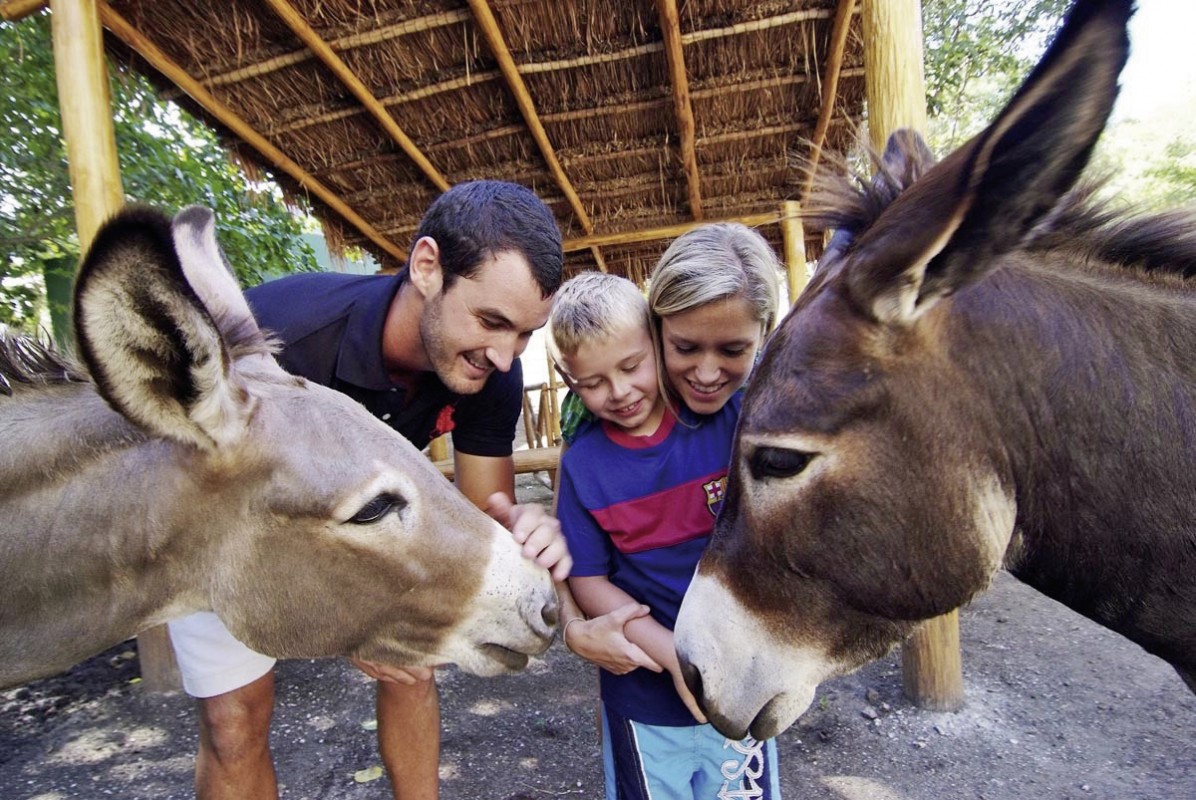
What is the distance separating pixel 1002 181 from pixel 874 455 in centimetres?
50

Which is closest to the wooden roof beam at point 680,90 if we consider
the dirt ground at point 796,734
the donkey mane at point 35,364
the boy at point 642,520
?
the boy at point 642,520

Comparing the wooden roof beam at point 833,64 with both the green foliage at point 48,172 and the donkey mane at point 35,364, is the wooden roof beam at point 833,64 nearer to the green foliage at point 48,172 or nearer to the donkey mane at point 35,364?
the donkey mane at point 35,364

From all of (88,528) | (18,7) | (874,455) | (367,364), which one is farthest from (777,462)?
(18,7)

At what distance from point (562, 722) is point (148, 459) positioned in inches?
113

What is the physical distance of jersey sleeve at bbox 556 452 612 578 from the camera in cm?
194

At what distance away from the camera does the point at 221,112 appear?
4.44 metres

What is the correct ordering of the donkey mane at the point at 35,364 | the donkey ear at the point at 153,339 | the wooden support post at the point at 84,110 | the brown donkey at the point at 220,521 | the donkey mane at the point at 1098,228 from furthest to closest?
the wooden support post at the point at 84,110
the donkey mane at the point at 35,364
the brown donkey at the point at 220,521
the donkey mane at the point at 1098,228
the donkey ear at the point at 153,339

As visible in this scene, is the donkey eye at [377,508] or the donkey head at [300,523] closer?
the donkey head at [300,523]

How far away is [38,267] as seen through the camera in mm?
4266

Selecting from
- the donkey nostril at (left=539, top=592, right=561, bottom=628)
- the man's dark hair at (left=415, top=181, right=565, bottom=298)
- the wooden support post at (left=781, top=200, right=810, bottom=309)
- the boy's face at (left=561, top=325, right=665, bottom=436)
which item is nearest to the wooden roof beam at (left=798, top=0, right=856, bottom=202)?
the wooden support post at (left=781, top=200, right=810, bottom=309)

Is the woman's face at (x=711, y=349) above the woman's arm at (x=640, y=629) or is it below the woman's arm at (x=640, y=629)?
above

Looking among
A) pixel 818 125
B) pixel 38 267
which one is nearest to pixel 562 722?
pixel 38 267

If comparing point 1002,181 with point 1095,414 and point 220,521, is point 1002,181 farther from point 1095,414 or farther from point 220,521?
point 220,521

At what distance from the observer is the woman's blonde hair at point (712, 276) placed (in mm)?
1824
